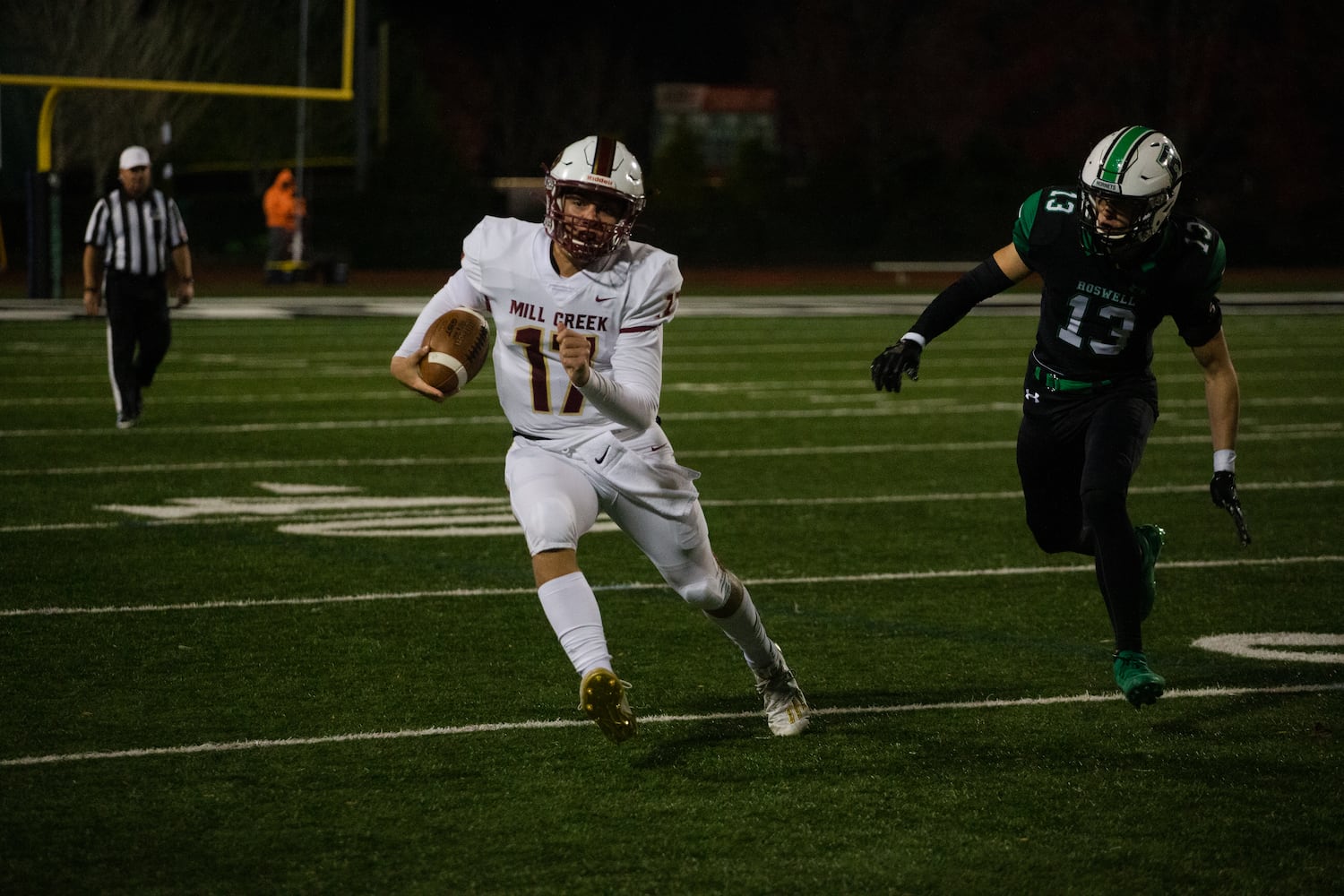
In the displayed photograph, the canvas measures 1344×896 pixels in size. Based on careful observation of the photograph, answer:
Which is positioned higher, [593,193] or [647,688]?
[593,193]

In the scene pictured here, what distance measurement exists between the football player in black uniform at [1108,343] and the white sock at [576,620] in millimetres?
1080

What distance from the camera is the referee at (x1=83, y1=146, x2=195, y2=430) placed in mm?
10844

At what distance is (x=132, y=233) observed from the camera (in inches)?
427

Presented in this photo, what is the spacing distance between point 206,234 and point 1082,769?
34.8m

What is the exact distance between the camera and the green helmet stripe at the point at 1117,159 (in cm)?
469

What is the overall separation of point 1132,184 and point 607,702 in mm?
1886

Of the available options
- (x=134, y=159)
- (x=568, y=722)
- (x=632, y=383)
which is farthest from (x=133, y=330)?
(x=632, y=383)

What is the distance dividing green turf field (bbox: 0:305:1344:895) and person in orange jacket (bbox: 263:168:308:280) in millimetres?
15915

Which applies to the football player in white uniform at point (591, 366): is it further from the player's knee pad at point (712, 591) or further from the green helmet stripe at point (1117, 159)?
the green helmet stripe at point (1117, 159)

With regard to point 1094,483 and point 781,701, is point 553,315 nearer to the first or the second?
point 781,701

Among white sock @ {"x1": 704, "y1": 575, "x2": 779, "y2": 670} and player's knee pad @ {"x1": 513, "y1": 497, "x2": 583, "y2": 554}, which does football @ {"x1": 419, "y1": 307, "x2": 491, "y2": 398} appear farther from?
white sock @ {"x1": 704, "y1": 575, "x2": 779, "y2": 670}

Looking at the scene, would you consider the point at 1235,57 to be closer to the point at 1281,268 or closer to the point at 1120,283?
the point at 1281,268

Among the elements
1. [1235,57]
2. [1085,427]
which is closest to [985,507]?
[1085,427]

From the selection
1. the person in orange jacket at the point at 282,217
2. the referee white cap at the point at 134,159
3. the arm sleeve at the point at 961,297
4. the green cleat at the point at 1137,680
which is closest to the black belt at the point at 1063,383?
the arm sleeve at the point at 961,297
